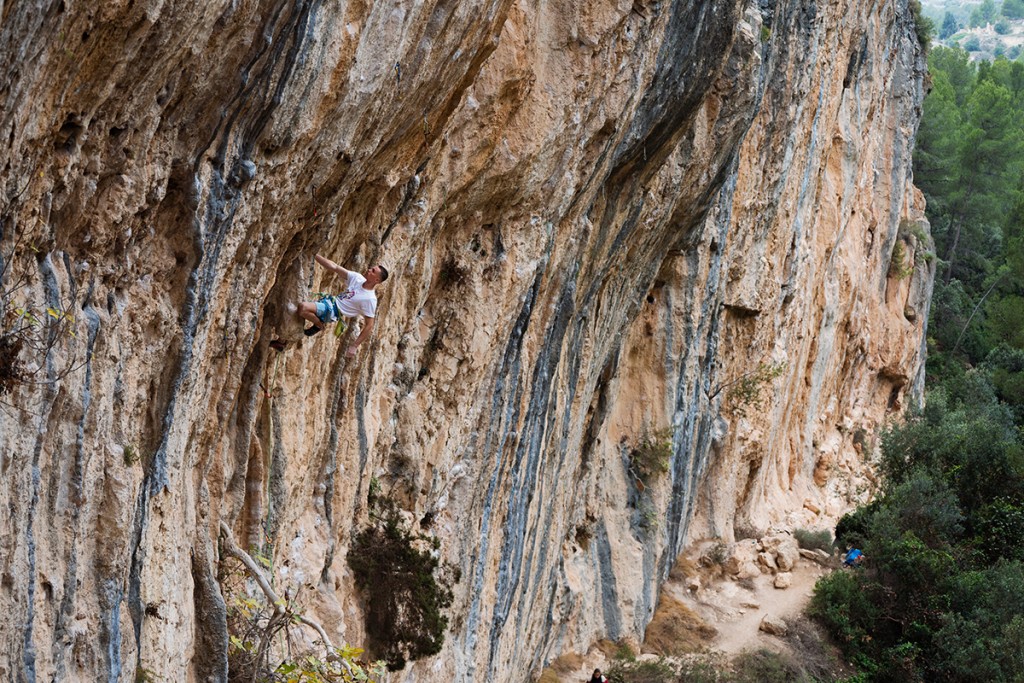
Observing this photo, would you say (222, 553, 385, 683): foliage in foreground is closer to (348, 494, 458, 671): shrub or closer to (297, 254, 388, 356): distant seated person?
(297, 254, 388, 356): distant seated person

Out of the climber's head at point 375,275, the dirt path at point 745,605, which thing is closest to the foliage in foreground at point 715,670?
the dirt path at point 745,605

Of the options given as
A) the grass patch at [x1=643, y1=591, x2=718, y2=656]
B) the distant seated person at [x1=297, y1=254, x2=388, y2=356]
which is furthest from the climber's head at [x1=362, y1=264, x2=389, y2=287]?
the grass patch at [x1=643, y1=591, x2=718, y2=656]

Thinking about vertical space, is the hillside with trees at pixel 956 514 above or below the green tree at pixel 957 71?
below

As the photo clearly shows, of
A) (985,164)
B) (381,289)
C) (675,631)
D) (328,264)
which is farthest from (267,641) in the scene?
(985,164)

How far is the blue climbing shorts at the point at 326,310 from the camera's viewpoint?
895 centimetres

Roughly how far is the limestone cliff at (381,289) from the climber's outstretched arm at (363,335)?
208 mm

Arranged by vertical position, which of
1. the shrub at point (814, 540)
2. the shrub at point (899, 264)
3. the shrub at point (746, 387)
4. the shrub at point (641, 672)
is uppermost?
the shrub at point (899, 264)

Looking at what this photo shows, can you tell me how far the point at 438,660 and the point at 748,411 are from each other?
43.5 ft

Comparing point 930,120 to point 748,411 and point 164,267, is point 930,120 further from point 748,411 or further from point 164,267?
point 164,267

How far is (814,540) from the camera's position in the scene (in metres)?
26.0

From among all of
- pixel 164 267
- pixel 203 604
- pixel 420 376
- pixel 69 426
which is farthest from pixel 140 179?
pixel 420 376

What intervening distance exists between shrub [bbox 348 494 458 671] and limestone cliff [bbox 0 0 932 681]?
24cm

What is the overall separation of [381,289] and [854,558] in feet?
57.2

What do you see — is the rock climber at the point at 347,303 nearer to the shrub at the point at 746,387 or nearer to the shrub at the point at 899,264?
the shrub at the point at 746,387
